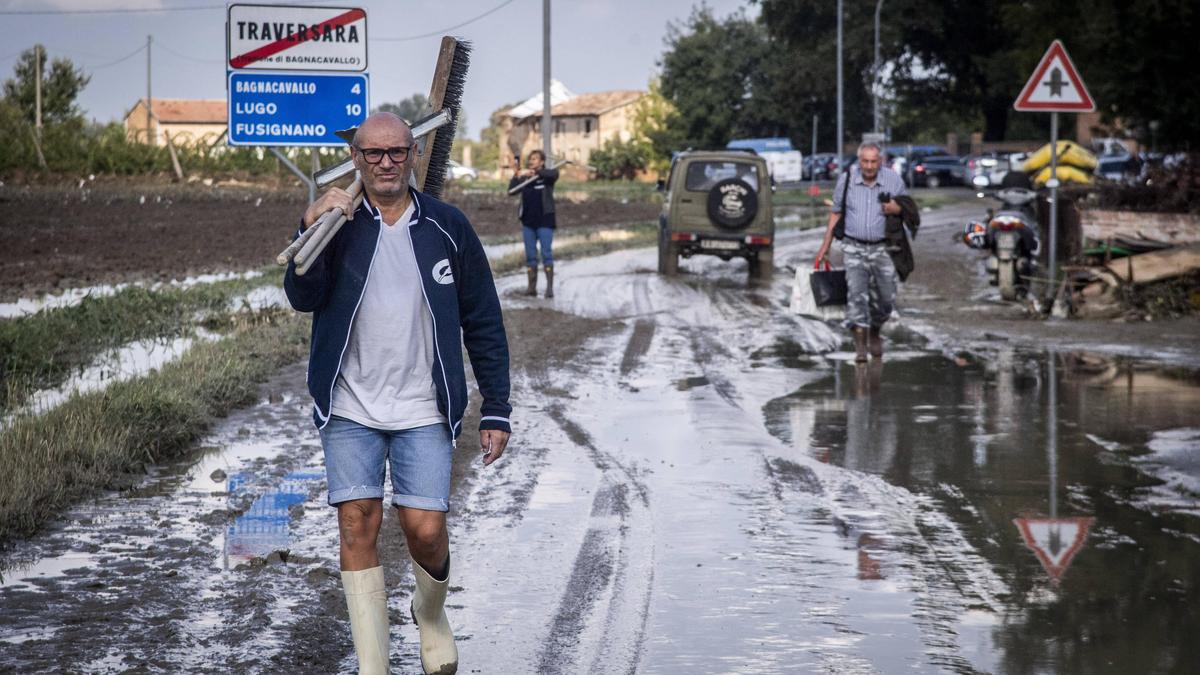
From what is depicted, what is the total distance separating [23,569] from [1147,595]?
4.50 meters

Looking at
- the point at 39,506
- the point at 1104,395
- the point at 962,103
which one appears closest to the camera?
the point at 39,506

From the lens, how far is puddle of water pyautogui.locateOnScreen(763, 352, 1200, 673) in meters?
5.63

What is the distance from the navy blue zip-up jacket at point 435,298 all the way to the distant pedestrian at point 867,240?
7.87 meters

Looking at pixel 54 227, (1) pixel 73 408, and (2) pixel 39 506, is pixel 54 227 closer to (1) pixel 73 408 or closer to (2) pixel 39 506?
(1) pixel 73 408

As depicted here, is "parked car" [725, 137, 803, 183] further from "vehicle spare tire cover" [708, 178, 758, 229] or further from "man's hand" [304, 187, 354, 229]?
"man's hand" [304, 187, 354, 229]

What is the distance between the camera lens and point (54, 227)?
3294cm

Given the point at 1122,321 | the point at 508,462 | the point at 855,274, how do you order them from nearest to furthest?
1. the point at 508,462
2. the point at 855,274
3. the point at 1122,321

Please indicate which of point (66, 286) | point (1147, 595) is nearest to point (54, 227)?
point (66, 286)

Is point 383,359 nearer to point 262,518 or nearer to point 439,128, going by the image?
point 439,128

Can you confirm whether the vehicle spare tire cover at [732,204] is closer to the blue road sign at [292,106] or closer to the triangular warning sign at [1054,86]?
the triangular warning sign at [1054,86]

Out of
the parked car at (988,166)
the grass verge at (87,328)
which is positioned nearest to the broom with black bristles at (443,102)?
the grass verge at (87,328)

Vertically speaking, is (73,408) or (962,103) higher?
(962,103)

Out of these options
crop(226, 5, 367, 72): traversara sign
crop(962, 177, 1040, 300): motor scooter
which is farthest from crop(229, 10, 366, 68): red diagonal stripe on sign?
crop(962, 177, 1040, 300): motor scooter

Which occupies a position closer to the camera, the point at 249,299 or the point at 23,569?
the point at 23,569
